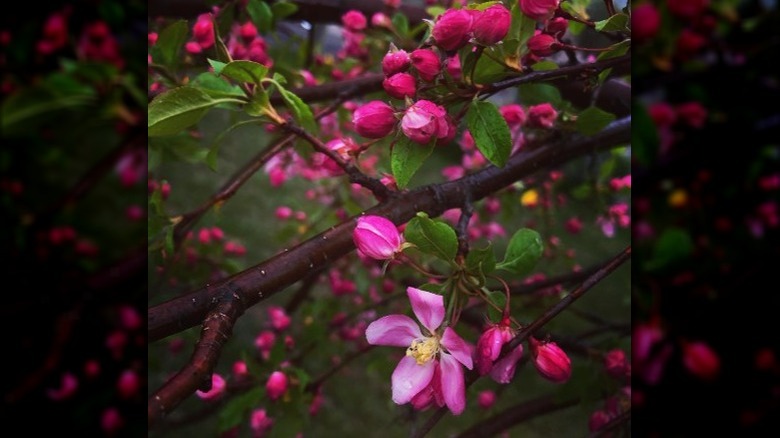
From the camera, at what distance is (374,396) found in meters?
0.41

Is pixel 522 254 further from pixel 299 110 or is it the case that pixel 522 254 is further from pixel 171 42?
pixel 171 42

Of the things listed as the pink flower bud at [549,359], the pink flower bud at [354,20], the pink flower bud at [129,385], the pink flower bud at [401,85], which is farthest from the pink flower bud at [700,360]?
the pink flower bud at [129,385]

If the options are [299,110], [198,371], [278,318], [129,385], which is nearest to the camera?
[198,371]

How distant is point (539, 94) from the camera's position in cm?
40

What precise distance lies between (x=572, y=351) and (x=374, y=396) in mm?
137

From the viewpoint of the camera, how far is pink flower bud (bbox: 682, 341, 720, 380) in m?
0.42

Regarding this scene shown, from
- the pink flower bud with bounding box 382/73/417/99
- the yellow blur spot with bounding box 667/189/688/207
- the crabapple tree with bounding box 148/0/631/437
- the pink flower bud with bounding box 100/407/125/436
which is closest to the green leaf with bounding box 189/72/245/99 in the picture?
the crabapple tree with bounding box 148/0/631/437

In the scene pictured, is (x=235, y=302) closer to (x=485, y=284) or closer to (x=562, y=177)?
(x=485, y=284)

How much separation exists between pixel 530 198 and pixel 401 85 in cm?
26

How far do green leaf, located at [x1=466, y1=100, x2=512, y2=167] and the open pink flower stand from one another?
0.08m

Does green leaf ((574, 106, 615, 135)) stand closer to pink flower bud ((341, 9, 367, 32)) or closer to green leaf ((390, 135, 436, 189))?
green leaf ((390, 135, 436, 189))

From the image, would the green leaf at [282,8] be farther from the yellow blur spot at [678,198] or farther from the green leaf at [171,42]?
the yellow blur spot at [678,198]

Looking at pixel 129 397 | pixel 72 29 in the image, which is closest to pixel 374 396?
pixel 129 397

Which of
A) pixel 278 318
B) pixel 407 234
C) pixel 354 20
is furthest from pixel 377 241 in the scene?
pixel 354 20
